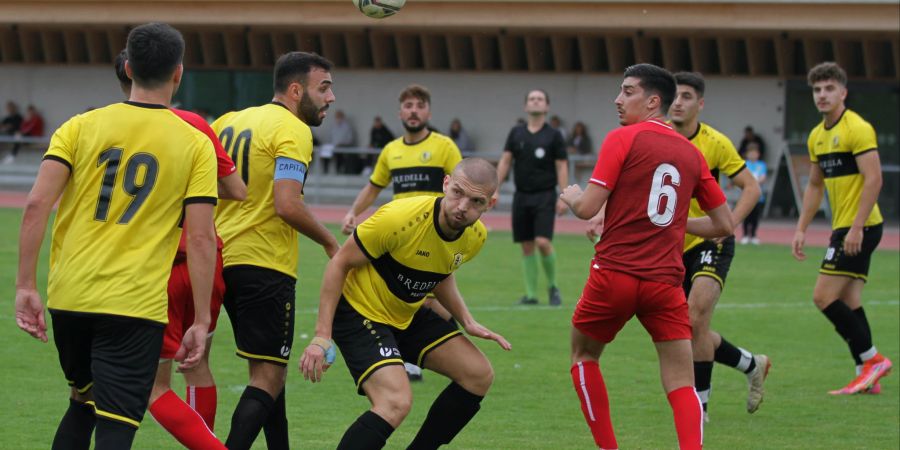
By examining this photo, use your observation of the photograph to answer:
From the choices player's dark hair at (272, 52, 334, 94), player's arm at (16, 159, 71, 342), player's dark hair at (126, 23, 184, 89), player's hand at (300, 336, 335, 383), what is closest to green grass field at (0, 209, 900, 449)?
player's hand at (300, 336, 335, 383)

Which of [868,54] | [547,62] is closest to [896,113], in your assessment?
[868,54]

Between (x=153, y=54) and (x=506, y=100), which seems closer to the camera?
(x=153, y=54)

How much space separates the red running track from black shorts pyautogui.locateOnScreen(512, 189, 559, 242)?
373 inches

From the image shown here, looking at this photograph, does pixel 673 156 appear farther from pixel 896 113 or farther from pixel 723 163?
pixel 896 113

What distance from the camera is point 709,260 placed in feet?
28.4

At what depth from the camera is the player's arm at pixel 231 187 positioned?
5961mm

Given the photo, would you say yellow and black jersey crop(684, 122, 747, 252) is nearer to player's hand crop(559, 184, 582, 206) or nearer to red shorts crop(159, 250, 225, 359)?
player's hand crop(559, 184, 582, 206)

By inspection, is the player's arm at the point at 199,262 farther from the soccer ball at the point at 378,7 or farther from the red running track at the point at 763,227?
the red running track at the point at 763,227

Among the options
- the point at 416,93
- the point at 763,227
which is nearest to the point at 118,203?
the point at 416,93

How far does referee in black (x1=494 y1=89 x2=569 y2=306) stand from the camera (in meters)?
14.8

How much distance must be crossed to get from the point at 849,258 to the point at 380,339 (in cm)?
480

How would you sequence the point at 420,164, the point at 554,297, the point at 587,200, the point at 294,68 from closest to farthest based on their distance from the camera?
the point at 587,200 < the point at 294,68 < the point at 420,164 < the point at 554,297

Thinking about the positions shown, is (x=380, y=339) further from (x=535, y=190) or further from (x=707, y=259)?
(x=535, y=190)

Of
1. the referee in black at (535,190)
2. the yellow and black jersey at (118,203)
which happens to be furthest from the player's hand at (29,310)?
the referee in black at (535,190)
